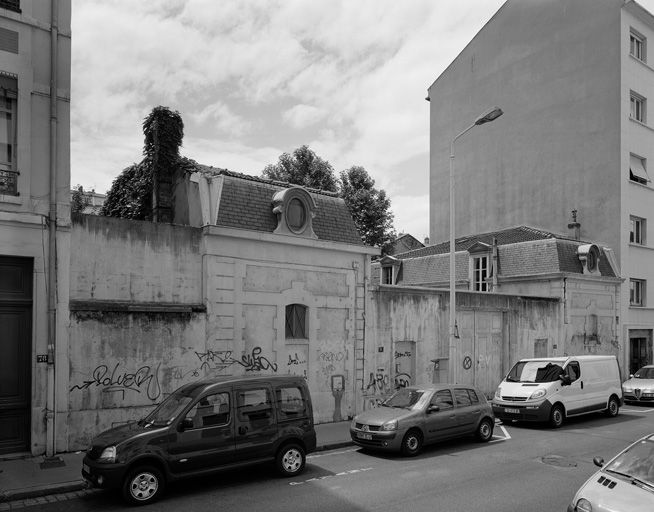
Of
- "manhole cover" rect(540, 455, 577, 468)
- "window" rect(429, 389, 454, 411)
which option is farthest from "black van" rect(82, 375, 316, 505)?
"manhole cover" rect(540, 455, 577, 468)

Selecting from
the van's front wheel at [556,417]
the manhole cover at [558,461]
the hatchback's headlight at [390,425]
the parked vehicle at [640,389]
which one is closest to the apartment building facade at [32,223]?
the hatchback's headlight at [390,425]

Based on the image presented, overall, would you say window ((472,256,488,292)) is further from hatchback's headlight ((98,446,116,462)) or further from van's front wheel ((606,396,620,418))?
hatchback's headlight ((98,446,116,462))

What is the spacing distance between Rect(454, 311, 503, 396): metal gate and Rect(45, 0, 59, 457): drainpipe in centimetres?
1343

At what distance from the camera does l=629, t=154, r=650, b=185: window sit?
94.7 feet

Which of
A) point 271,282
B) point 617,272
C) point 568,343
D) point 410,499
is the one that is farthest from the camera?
point 617,272

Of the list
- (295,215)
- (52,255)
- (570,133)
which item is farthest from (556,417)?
(570,133)

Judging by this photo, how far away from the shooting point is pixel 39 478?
1016 cm

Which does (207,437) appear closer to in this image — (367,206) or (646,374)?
(646,374)

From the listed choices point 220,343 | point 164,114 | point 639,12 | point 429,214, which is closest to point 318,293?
point 220,343

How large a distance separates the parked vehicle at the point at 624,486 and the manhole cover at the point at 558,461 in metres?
4.68

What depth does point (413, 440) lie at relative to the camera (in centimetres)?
1250

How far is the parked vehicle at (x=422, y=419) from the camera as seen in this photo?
12.3 metres

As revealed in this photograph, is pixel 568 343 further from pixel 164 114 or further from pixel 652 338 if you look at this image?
pixel 164 114

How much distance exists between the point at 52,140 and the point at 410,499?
1046cm
